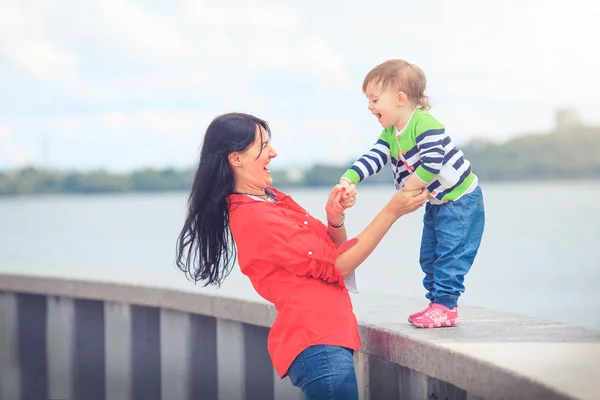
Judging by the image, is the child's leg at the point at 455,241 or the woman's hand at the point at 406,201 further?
the child's leg at the point at 455,241

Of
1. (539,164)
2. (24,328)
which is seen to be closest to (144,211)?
(539,164)

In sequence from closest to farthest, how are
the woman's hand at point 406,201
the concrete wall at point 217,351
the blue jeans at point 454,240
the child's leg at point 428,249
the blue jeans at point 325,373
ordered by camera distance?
the concrete wall at point 217,351
the blue jeans at point 325,373
the woman's hand at point 406,201
the blue jeans at point 454,240
the child's leg at point 428,249

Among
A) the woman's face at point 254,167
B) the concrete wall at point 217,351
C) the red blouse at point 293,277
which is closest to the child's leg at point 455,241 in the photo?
the concrete wall at point 217,351

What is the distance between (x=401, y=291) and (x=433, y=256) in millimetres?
19814

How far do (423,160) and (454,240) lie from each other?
1.06ft

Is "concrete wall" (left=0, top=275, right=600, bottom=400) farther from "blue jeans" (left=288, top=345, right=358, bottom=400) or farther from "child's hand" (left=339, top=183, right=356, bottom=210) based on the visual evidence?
"child's hand" (left=339, top=183, right=356, bottom=210)

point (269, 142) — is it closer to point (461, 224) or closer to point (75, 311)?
point (461, 224)

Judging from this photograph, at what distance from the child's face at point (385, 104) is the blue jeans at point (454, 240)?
1.20ft

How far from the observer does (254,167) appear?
3367 millimetres

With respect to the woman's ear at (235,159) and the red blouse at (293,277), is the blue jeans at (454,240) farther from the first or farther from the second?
the woman's ear at (235,159)

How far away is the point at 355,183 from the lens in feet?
11.4

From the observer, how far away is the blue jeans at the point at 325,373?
10.2 feet

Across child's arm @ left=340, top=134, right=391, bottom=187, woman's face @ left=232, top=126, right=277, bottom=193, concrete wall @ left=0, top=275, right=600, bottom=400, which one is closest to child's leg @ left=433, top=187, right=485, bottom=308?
concrete wall @ left=0, top=275, right=600, bottom=400

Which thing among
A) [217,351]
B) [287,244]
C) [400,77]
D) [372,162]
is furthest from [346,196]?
[217,351]
